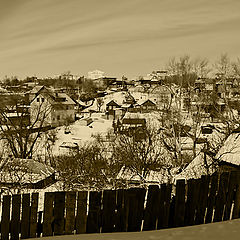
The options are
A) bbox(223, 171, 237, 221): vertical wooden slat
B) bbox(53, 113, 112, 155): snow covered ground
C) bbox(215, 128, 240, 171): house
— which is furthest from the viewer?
bbox(53, 113, 112, 155): snow covered ground

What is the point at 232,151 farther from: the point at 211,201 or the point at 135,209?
the point at 135,209

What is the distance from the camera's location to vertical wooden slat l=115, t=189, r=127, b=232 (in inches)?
163

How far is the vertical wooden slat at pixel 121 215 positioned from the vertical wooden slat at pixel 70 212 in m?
0.61

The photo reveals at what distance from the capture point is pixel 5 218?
3896mm

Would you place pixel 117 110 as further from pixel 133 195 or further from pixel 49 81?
pixel 49 81

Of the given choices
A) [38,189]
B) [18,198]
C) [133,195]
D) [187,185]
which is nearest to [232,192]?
[187,185]

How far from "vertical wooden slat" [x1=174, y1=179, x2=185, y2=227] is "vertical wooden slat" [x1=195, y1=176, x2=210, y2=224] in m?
0.26

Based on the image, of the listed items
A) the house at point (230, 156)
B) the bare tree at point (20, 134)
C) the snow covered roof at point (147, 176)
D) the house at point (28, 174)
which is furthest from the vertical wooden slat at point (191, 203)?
the bare tree at point (20, 134)

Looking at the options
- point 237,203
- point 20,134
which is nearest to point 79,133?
point 20,134

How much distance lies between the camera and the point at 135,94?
227 ft

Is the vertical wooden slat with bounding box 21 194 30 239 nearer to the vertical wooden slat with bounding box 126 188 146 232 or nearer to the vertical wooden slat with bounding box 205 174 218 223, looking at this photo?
the vertical wooden slat with bounding box 126 188 146 232

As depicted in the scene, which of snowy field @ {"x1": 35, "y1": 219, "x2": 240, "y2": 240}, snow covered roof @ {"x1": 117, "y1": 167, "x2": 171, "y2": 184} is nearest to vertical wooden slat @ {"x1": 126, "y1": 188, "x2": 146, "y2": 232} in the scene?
snowy field @ {"x1": 35, "y1": 219, "x2": 240, "y2": 240}

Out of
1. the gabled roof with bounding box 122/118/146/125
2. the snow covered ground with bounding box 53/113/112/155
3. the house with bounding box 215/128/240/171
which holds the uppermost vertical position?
the house with bounding box 215/128/240/171

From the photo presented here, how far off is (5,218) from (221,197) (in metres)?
3.17
